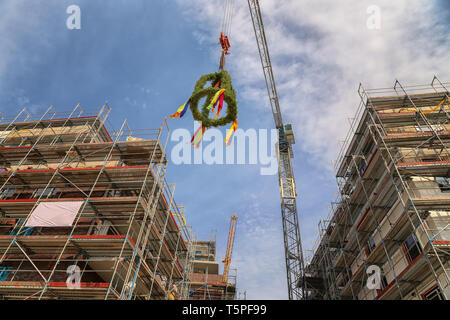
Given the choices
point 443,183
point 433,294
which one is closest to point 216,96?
point 443,183

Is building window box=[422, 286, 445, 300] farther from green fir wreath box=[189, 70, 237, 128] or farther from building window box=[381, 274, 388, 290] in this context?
green fir wreath box=[189, 70, 237, 128]

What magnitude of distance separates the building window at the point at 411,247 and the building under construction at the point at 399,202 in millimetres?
56

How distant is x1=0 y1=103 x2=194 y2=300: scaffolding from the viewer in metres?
15.9

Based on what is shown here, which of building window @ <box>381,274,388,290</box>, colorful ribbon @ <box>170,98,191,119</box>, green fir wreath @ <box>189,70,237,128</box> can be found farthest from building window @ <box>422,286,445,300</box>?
A: colorful ribbon @ <box>170,98,191,119</box>

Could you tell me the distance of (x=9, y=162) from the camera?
23438 mm

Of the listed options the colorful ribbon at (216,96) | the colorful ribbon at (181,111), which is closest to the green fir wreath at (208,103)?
the colorful ribbon at (216,96)

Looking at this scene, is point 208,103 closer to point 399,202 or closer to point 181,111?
point 181,111

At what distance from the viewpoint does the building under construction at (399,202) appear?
1552 cm

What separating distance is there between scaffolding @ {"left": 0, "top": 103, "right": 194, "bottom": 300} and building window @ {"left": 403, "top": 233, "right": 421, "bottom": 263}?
14200 millimetres
